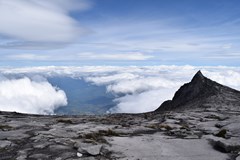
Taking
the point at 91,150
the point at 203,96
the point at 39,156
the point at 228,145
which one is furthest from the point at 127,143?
the point at 203,96

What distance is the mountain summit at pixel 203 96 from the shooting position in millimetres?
35188

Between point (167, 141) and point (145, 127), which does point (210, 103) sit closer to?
point (145, 127)

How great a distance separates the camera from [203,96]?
3994cm

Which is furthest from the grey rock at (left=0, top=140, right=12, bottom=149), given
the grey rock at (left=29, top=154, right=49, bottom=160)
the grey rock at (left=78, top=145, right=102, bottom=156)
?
the grey rock at (left=78, top=145, right=102, bottom=156)

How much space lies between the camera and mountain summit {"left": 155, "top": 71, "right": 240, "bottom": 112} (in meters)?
35.2

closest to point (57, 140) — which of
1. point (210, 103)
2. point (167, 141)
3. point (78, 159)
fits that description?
point (78, 159)

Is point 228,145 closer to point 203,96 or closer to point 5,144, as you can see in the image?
point 5,144

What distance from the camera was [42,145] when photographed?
13.4 meters

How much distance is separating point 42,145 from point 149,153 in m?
4.91

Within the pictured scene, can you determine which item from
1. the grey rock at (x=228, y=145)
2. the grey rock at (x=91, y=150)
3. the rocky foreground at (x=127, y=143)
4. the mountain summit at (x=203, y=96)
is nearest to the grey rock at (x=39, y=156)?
the rocky foreground at (x=127, y=143)

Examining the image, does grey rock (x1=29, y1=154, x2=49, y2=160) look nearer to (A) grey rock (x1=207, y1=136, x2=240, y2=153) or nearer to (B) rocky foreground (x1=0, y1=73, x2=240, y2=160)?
(B) rocky foreground (x1=0, y1=73, x2=240, y2=160)

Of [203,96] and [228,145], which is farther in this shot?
[203,96]

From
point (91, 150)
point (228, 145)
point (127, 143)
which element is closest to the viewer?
point (91, 150)

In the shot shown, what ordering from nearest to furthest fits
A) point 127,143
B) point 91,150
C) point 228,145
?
1. point 91,150
2. point 228,145
3. point 127,143
